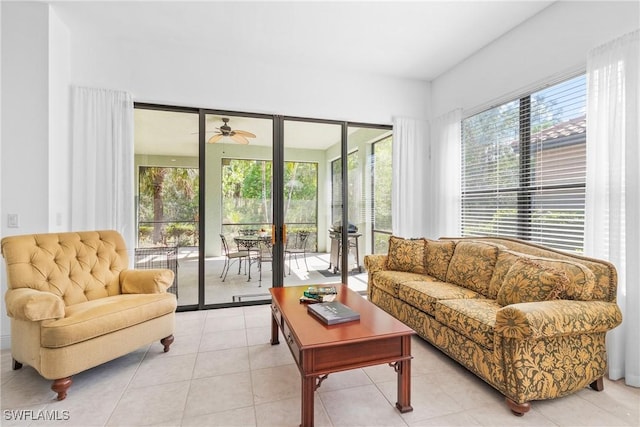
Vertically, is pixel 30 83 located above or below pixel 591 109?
above

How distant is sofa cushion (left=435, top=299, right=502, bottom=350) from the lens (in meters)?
1.93

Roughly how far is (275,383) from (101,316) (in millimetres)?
1268

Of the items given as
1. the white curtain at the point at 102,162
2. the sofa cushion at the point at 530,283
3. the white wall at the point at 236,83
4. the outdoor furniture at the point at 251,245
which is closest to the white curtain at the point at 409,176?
the white wall at the point at 236,83

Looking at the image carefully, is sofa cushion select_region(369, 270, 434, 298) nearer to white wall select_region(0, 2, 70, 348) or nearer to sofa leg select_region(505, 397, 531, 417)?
sofa leg select_region(505, 397, 531, 417)

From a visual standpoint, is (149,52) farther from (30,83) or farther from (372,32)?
(372,32)

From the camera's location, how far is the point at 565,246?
2650 mm

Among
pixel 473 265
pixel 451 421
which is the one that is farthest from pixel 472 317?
pixel 473 265

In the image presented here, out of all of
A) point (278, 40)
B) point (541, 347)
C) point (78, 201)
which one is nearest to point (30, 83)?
point (78, 201)

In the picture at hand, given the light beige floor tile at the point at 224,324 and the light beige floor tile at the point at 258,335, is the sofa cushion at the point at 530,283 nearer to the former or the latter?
the light beige floor tile at the point at 258,335

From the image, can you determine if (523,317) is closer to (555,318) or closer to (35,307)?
(555,318)

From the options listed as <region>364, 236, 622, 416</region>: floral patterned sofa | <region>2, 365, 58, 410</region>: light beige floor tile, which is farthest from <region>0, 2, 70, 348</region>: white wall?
<region>364, 236, 622, 416</region>: floral patterned sofa

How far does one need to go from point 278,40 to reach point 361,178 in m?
2.02

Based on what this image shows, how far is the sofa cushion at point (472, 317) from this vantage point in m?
1.93

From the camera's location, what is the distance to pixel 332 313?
1.95 metres
